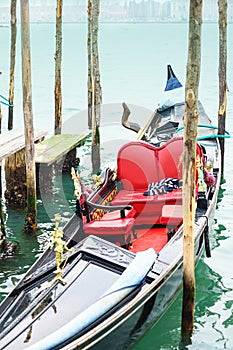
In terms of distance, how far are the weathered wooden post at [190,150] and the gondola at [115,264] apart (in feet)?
0.60

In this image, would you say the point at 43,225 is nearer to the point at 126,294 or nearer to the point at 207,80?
the point at 126,294

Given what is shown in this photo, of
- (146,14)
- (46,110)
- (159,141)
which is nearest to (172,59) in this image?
(46,110)

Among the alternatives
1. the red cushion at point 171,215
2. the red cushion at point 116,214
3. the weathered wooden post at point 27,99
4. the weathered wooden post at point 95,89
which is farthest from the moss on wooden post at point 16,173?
the red cushion at point 171,215

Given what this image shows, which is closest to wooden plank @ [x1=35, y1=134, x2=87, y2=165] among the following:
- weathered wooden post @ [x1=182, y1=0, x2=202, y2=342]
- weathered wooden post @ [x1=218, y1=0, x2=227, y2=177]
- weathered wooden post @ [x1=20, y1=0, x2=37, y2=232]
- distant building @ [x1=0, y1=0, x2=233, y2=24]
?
weathered wooden post @ [x1=20, y1=0, x2=37, y2=232]

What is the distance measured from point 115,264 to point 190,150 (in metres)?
0.79

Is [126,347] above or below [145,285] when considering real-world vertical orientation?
below

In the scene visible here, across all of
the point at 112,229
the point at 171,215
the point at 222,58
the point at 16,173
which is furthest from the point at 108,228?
the point at 222,58

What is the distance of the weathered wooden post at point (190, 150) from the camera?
4.21 meters

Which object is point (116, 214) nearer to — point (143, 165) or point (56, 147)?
point (143, 165)

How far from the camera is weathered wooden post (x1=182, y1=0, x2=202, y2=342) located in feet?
13.8

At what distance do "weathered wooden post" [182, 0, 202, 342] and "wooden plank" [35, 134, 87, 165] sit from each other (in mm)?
3169

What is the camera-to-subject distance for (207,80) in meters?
22.6

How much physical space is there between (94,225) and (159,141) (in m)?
2.51

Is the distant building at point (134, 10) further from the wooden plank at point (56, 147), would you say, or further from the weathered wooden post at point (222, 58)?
the weathered wooden post at point (222, 58)
